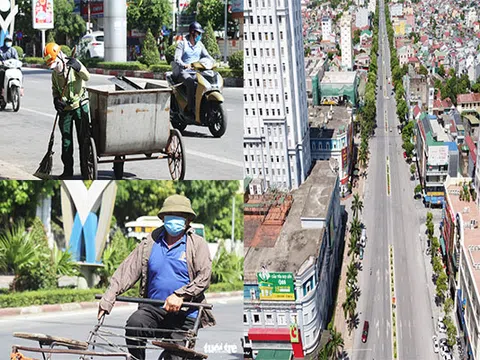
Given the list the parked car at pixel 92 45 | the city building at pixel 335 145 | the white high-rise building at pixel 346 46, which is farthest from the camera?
the white high-rise building at pixel 346 46

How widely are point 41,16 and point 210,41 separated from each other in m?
1.36

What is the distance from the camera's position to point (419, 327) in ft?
83.8

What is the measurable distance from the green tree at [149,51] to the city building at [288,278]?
16635mm

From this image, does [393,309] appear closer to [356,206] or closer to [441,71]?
[356,206]

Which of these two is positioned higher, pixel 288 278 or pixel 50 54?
pixel 50 54

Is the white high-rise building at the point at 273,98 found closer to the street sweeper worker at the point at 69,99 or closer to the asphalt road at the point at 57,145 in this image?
the asphalt road at the point at 57,145

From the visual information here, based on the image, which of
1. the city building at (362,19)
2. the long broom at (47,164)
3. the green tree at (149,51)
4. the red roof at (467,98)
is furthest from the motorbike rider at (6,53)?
the city building at (362,19)

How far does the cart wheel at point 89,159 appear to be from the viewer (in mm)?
5836

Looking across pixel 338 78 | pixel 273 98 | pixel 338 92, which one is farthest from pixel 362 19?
pixel 273 98

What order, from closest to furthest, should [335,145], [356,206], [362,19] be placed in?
1. [356,206]
2. [335,145]
3. [362,19]

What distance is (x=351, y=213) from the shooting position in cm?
3744

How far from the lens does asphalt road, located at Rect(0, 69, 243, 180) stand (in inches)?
243

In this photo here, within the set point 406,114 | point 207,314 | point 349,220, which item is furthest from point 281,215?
point 406,114

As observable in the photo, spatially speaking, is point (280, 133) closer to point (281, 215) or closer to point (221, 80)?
point (281, 215)
